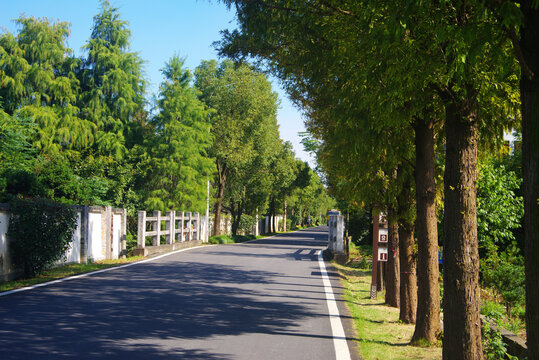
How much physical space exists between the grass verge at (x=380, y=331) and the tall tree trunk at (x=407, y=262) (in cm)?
30

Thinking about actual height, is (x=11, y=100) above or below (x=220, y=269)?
above

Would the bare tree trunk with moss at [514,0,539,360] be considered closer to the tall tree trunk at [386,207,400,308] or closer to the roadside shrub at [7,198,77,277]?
the tall tree trunk at [386,207,400,308]

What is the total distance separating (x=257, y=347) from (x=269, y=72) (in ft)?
20.4

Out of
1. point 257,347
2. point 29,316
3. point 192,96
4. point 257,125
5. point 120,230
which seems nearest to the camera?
point 257,347

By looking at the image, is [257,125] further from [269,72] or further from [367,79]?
[367,79]

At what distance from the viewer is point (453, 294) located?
5891 millimetres

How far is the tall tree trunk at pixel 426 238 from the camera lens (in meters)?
7.90

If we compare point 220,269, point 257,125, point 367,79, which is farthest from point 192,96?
point 367,79

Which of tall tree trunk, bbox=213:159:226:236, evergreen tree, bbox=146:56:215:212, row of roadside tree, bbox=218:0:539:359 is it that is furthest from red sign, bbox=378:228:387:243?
tall tree trunk, bbox=213:159:226:236

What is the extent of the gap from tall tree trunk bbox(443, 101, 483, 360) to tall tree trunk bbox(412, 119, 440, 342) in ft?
5.95

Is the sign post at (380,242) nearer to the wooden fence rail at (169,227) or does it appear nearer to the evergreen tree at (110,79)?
the wooden fence rail at (169,227)

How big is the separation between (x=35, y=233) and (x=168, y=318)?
5324 millimetres

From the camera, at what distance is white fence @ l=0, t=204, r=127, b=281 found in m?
16.1

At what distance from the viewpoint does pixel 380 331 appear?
887 cm
